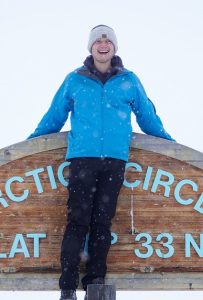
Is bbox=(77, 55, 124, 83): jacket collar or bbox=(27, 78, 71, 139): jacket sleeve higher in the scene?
bbox=(77, 55, 124, 83): jacket collar

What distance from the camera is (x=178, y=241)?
682 cm

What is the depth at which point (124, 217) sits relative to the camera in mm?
6785

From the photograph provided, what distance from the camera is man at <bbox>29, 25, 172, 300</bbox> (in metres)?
6.29

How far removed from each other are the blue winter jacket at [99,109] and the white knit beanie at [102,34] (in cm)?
22

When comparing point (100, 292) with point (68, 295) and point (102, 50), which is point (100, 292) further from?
point (102, 50)

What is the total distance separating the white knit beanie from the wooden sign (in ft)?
2.56

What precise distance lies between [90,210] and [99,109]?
77 centimetres

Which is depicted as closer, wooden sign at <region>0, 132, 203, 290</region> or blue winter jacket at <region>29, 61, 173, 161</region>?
blue winter jacket at <region>29, 61, 173, 161</region>

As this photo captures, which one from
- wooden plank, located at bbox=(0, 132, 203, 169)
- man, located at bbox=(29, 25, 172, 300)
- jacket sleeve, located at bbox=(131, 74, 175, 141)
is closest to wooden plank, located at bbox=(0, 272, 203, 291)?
man, located at bbox=(29, 25, 172, 300)

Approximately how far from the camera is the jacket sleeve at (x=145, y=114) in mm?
6648

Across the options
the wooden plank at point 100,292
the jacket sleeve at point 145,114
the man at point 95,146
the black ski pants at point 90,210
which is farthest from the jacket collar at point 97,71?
the wooden plank at point 100,292

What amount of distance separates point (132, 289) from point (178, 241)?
542 millimetres

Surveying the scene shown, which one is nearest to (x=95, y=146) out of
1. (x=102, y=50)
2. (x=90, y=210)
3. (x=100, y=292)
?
(x=90, y=210)

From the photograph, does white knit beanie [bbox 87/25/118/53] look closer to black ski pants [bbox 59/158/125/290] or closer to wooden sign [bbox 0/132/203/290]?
wooden sign [bbox 0/132/203/290]
